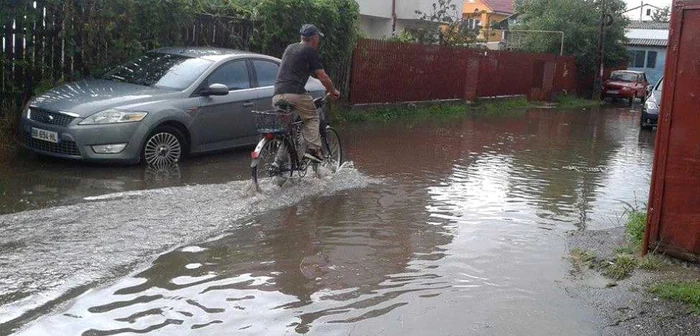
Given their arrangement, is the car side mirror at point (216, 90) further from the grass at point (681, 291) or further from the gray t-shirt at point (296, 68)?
the grass at point (681, 291)

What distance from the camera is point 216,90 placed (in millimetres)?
9945

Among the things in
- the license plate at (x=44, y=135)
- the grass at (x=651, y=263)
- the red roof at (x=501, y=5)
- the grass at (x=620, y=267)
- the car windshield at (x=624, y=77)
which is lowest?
the grass at (x=620, y=267)

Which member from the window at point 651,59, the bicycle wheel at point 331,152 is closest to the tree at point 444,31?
the bicycle wheel at point 331,152

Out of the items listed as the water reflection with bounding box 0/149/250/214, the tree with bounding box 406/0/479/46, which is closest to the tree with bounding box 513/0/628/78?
the tree with bounding box 406/0/479/46

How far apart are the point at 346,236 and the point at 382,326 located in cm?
224

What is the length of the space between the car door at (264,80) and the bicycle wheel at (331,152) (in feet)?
5.04

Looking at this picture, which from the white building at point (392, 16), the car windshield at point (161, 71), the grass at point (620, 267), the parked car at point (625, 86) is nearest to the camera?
the grass at point (620, 267)

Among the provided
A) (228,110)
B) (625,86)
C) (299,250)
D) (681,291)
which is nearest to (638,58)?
(625,86)

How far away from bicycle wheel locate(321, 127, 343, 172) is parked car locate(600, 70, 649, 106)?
30340mm

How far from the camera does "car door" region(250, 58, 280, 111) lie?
1104 centimetres

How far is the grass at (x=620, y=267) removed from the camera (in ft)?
19.0

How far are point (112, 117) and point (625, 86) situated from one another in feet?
108

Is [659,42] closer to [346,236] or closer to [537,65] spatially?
[537,65]

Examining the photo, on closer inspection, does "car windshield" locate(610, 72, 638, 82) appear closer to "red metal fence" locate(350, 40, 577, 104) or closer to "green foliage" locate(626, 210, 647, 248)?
"red metal fence" locate(350, 40, 577, 104)
